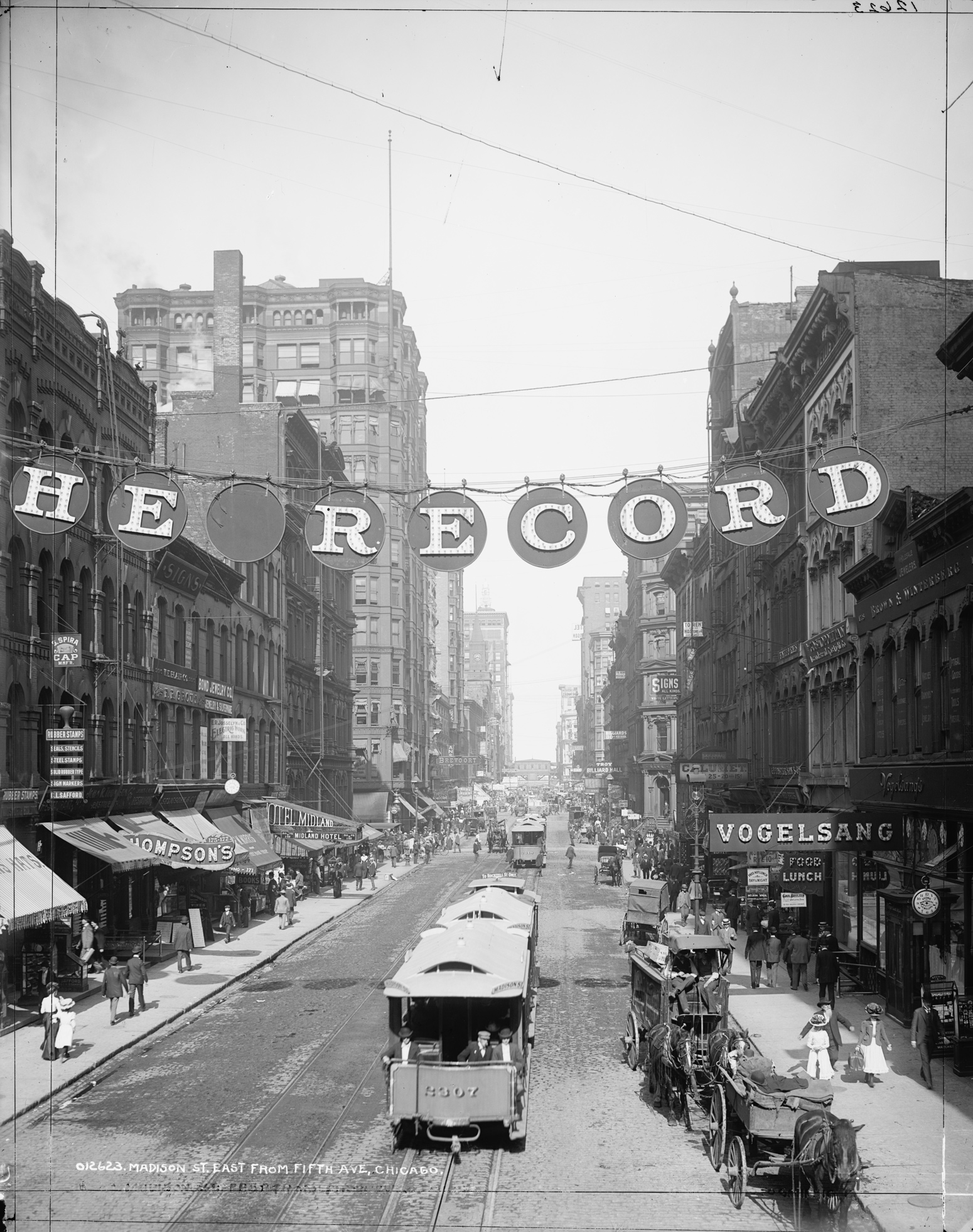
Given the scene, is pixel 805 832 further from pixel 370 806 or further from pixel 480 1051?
pixel 370 806

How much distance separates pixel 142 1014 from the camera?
25.5 m

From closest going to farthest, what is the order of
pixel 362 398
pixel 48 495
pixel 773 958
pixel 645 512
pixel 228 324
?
pixel 48 495
pixel 645 512
pixel 773 958
pixel 228 324
pixel 362 398

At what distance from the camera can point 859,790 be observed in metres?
29.4

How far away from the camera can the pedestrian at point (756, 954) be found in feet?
95.6

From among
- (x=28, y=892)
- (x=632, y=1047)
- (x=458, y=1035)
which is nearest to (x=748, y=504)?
(x=458, y=1035)

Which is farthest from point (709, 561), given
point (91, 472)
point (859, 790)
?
point (91, 472)

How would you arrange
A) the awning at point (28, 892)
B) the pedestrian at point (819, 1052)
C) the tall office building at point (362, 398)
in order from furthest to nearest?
the tall office building at point (362, 398), the awning at point (28, 892), the pedestrian at point (819, 1052)

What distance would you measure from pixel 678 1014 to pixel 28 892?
13.7 metres

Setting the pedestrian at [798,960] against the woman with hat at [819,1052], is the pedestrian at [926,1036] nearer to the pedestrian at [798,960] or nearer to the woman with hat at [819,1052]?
the woman with hat at [819,1052]

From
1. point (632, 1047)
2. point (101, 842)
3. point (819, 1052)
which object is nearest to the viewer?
point (819, 1052)

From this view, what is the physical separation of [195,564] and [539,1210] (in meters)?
33.2

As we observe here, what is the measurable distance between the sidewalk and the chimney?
2517 cm

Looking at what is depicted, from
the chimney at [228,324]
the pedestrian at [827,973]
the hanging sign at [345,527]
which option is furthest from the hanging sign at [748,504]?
the chimney at [228,324]

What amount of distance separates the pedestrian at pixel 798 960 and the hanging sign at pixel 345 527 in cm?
1784
